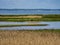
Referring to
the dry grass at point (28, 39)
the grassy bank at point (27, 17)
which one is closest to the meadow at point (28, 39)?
the dry grass at point (28, 39)

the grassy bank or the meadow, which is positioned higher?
the meadow

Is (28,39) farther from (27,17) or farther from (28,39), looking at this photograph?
(27,17)

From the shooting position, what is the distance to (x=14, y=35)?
164 inches

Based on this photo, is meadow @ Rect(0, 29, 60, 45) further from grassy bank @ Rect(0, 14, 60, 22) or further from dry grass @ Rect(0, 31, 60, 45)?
grassy bank @ Rect(0, 14, 60, 22)

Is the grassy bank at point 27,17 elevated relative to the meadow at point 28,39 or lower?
lower

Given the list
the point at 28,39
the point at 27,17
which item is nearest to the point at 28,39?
the point at 28,39

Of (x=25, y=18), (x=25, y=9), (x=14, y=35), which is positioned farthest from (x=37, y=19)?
(x=14, y=35)

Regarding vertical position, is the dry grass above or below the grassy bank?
above

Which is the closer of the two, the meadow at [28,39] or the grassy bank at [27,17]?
the meadow at [28,39]

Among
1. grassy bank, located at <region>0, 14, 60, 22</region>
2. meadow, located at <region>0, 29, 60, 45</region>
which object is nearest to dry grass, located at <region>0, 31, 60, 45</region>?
meadow, located at <region>0, 29, 60, 45</region>

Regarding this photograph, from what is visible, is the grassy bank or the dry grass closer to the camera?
the dry grass

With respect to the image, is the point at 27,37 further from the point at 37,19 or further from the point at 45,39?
the point at 37,19

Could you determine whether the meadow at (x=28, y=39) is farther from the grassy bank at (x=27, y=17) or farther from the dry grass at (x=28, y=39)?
the grassy bank at (x=27, y=17)

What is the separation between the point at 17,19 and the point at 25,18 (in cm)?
30
